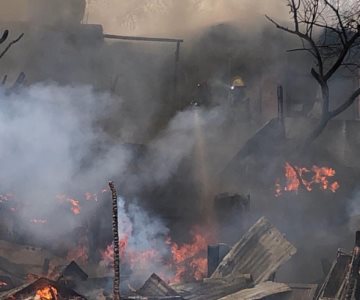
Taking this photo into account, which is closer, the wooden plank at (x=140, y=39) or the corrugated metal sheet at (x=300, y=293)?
the corrugated metal sheet at (x=300, y=293)

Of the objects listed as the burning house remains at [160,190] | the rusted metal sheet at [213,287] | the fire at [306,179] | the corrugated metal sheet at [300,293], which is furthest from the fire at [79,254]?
the fire at [306,179]

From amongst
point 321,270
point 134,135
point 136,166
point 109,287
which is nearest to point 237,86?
point 134,135

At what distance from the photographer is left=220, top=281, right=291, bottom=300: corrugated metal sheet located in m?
11.0

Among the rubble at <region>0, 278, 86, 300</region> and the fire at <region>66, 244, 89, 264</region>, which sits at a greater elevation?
the fire at <region>66, 244, 89, 264</region>

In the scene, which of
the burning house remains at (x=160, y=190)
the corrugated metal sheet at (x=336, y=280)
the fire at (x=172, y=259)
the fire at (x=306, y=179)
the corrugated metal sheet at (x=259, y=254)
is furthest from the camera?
the fire at (x=306, y=179)

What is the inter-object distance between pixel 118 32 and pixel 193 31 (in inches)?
259

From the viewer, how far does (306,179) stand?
17.6m

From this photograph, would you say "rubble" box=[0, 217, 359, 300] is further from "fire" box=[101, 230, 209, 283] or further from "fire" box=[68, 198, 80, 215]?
"fire" box=[68, 198, 80, 215]

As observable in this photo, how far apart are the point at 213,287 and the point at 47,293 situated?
3493mm

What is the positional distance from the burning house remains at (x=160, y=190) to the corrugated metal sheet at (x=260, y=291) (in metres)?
0.05

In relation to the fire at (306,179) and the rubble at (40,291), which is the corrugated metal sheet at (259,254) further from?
the fire at (306,179)

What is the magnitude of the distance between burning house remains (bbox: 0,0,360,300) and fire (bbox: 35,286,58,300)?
0.08 ft

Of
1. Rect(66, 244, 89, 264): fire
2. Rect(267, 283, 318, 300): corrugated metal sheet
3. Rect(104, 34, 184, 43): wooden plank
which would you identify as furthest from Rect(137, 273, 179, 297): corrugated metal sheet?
Rect(104, 34, 184, 43): wooden plank

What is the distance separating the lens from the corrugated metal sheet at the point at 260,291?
35.9 feet
